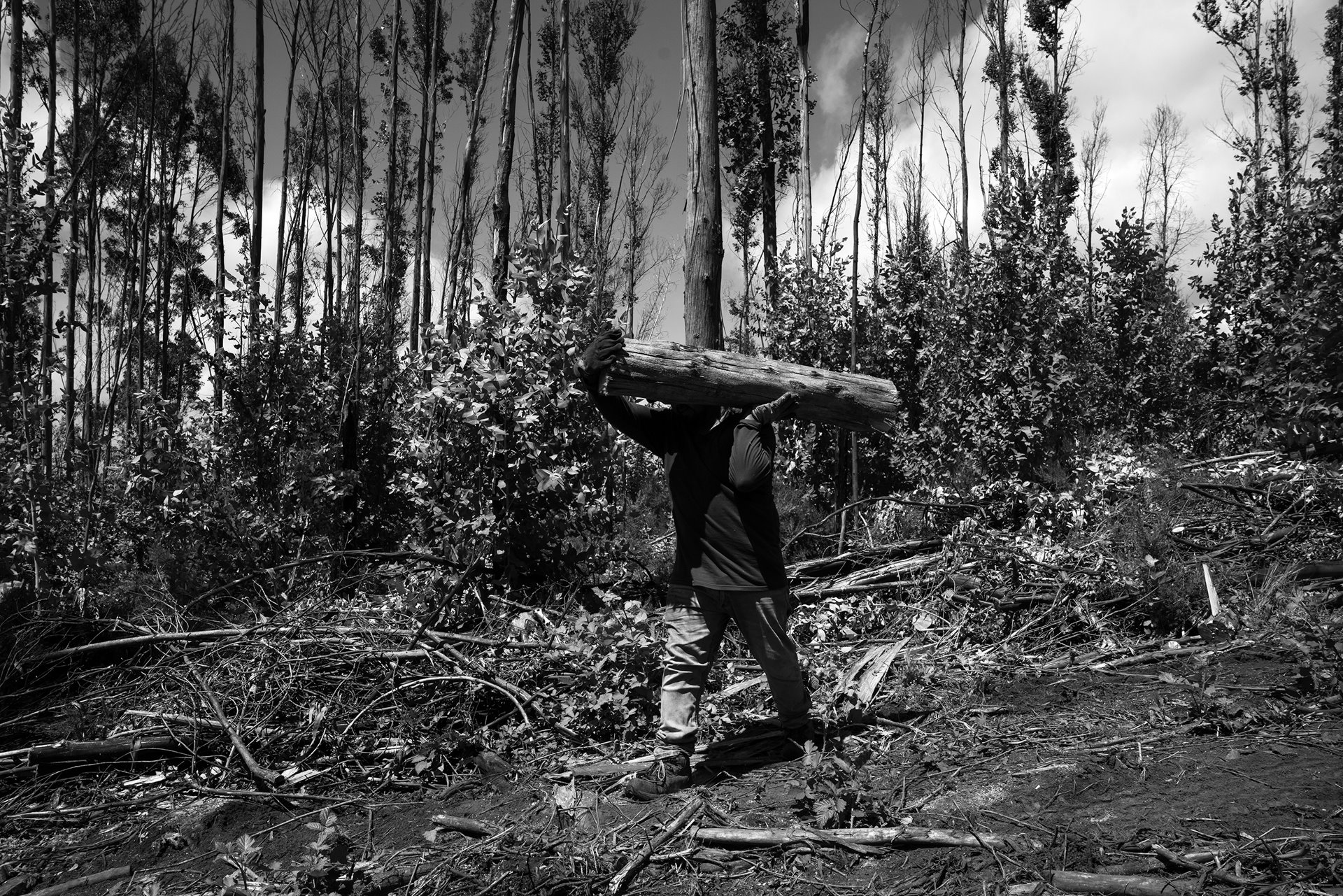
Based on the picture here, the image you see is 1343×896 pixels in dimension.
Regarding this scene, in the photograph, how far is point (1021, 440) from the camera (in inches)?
350

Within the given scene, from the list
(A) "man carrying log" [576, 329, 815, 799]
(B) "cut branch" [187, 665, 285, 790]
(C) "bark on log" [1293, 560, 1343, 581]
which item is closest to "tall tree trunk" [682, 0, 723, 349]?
(A) "man carrying log" [576, 329, 815, 799]

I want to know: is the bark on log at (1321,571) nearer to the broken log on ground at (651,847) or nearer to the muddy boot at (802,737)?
the muddy boot at (802,737)

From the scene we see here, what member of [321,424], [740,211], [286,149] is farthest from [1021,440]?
[286,149]

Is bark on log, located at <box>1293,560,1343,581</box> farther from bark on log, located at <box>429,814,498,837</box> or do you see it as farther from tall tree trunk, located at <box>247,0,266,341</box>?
tall tree trunk, located at <box>247,0,266,341</box>

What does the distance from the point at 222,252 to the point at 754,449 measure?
1316cm

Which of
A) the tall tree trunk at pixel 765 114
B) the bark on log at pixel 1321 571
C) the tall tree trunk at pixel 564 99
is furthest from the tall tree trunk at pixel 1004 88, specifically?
the bark on log at pixel 1321 571

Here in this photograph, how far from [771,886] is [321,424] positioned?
318 inches

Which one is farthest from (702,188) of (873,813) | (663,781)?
(873,813)

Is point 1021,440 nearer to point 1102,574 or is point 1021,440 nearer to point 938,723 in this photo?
point 1102,574

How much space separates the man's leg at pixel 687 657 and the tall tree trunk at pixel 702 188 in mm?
2229

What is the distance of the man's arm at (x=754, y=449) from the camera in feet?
12.7

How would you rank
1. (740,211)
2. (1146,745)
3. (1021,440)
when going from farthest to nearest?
(740,211) < (1021,440) < (1146,745)

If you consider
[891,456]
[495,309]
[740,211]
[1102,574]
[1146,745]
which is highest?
[740,211]

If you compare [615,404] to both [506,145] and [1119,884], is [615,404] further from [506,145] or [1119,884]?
[506,145]
